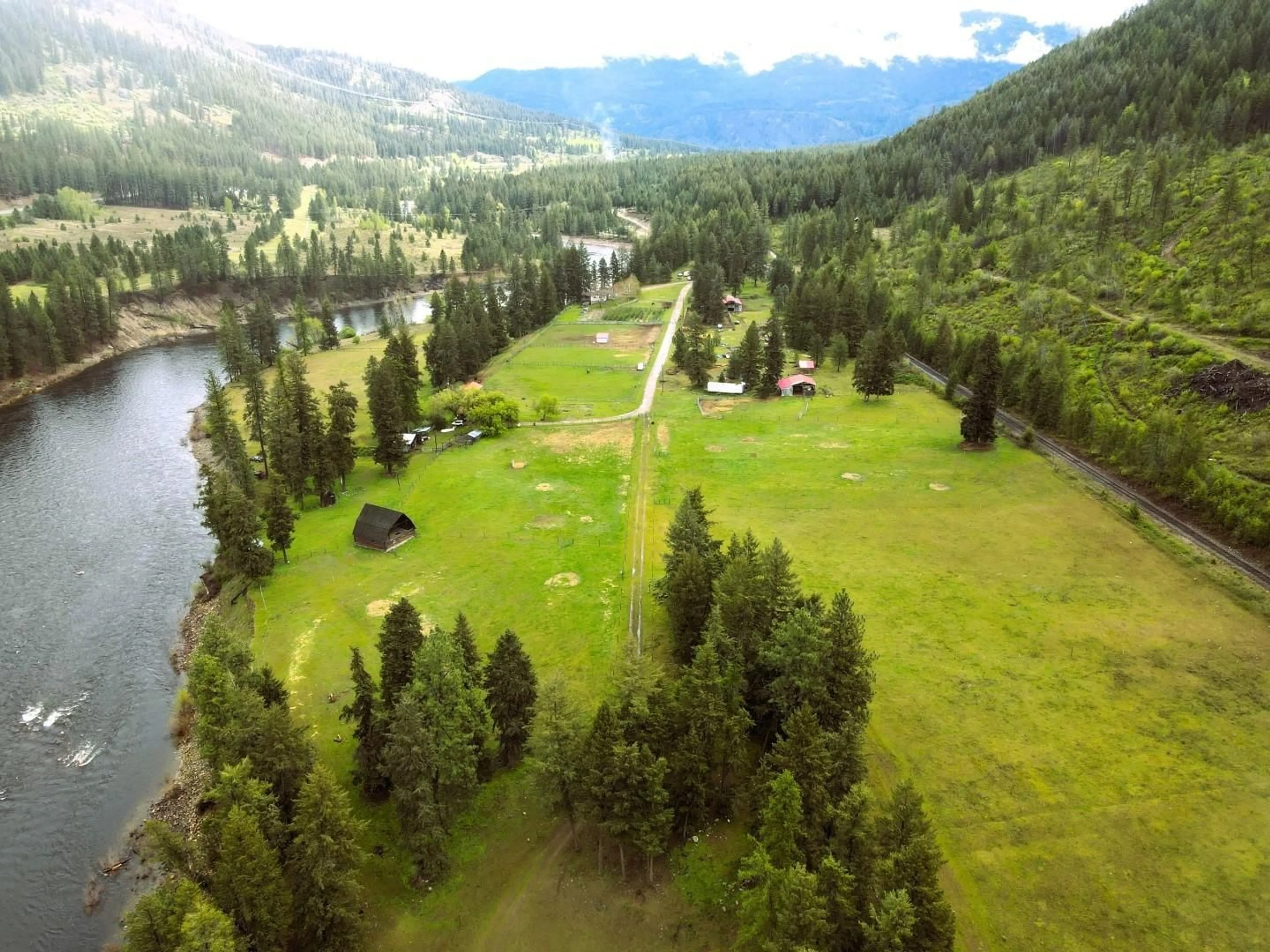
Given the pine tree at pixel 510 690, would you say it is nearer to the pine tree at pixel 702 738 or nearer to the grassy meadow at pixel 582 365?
the pine tree at pixel 702 738

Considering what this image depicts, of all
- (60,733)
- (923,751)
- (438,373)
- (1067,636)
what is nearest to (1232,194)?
(1067,636)

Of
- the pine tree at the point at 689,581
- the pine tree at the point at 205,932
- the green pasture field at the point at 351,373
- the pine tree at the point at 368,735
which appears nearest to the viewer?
the pine tree at the point at 205,932

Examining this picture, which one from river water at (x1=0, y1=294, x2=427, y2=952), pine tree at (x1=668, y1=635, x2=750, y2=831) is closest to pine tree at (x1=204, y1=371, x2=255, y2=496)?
river water at (x1=0, y1=294, x2=427, y2=952)

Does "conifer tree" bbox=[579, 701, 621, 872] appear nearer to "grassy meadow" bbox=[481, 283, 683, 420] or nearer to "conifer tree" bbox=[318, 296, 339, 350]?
"grassy meadow" bbox=[481, 283, 683, 420]

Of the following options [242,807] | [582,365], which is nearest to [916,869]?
[242,807]

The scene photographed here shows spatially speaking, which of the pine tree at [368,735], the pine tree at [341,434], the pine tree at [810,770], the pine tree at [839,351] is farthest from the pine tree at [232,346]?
the pine tree at [810,770]

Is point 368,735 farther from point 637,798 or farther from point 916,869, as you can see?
point 916,869
